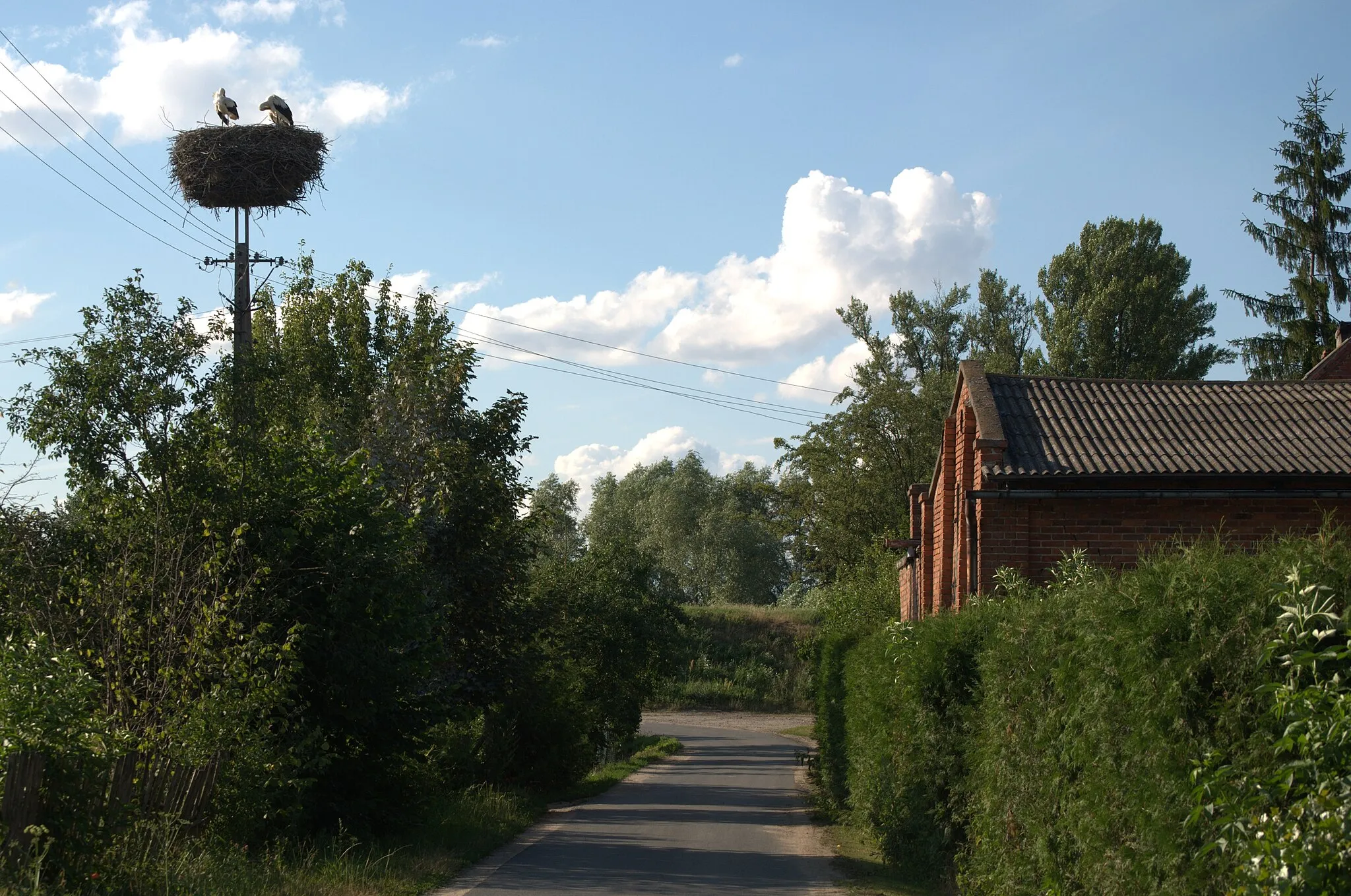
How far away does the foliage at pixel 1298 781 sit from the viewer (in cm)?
372

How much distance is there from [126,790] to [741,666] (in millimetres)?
51268

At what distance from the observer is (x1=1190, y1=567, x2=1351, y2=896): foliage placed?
12.2ft

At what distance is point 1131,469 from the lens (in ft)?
43.8

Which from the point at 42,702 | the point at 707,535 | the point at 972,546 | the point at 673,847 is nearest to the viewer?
the point at 42,702

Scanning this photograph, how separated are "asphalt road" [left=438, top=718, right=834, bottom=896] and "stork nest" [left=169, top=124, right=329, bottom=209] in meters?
12.7

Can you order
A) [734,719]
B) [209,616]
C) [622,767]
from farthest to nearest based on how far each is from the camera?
1. [734,719]
2. [622,767]
3. [209,616]

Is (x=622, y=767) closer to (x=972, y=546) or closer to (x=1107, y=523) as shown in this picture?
(x=972, y=546)

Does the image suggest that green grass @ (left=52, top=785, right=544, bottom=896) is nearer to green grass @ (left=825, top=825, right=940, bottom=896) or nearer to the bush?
green grass @ (left=825, top=825, right=940, bottom=896)

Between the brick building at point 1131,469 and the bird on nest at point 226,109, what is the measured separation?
1508 centimetres

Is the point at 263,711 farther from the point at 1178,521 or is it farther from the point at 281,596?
the point at 1178,521

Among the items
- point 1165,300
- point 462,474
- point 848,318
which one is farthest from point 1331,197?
point 462,474

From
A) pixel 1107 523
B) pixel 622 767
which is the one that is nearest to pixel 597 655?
pixel 622 767

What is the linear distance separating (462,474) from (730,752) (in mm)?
20731

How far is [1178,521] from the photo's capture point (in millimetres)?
13508
